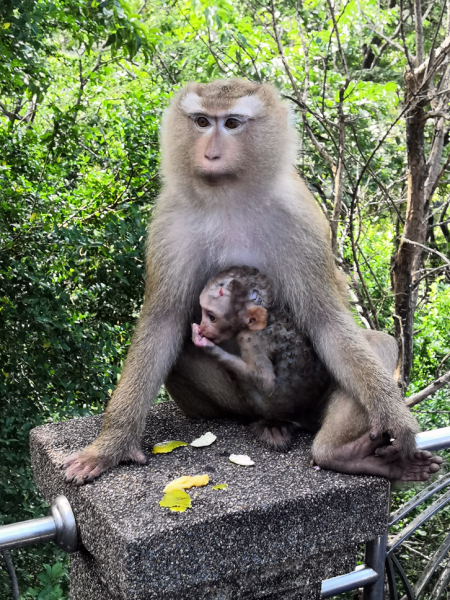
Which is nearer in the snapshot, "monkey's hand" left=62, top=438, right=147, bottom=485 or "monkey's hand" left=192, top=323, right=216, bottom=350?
"monkey's hand" left=62, top=438, right=147, bottom=485

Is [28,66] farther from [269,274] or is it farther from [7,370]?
[269,274]

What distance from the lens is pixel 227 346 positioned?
7.56 ft

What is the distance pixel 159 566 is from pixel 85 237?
2667mm

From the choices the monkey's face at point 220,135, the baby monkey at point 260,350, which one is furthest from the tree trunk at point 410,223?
the baby monkey at point 260,350

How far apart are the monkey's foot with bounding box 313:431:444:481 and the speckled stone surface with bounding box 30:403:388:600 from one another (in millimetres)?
47

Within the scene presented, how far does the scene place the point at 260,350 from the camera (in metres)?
2.15

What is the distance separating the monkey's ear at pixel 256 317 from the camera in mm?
2088

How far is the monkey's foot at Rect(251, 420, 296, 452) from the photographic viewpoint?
6.68ft

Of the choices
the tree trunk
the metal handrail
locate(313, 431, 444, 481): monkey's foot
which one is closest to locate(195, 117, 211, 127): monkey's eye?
locate(313, 431, 444, 481): monkey's foot

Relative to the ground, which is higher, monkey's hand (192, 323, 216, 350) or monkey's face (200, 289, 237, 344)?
monkey's face (200, 289, 237, 344)

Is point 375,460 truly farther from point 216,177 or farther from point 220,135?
point 220,135

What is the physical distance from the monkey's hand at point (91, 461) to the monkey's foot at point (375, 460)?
0.56 m

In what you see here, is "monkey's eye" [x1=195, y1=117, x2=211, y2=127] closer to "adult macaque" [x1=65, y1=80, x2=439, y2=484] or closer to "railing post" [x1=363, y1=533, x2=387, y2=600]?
"adult macaque" [x1=65, y1=80, x2=439, y2=484]

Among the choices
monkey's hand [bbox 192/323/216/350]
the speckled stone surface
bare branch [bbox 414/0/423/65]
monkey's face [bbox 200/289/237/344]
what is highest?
bare branch [bbox 414/0/423/65]
